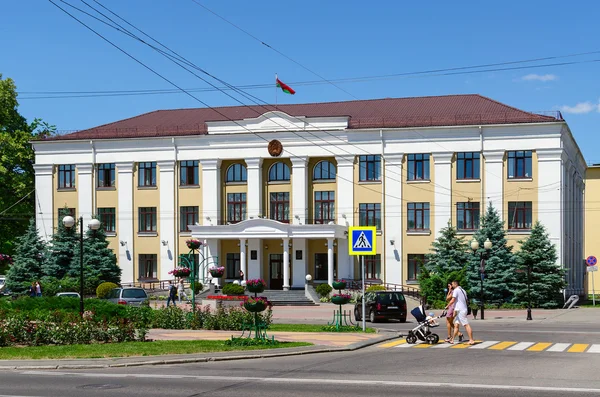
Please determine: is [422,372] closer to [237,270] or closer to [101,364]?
[101,364]

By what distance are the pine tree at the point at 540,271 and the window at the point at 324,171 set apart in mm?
14100

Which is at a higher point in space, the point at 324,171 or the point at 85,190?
the point at 324,171

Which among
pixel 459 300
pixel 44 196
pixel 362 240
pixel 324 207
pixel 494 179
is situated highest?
pixel 494 179

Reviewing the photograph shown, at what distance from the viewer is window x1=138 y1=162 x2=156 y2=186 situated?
205ft

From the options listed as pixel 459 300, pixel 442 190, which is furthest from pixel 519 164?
pixel 459 300

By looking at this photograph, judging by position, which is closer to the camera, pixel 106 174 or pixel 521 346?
pixel 521 346

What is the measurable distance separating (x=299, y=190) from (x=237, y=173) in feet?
16.5

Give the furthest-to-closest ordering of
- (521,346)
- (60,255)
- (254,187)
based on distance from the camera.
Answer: (254,187), (60,255), (521,346)

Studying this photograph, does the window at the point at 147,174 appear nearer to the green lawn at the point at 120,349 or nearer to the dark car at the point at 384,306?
the dark car at the point at 384,306

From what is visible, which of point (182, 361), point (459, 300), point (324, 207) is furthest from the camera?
point (324, 207)

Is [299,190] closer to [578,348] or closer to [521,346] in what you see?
[521,346]

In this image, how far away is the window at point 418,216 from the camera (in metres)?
57.6

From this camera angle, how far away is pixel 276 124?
5938cm

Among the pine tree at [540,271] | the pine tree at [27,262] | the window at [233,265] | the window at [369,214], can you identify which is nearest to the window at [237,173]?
the window at [233,265]
